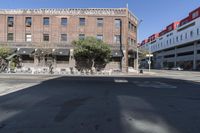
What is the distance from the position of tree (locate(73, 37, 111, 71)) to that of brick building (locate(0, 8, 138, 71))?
4.71 feet

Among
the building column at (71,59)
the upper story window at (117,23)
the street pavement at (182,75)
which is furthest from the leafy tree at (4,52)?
the street pavement at (182,75)

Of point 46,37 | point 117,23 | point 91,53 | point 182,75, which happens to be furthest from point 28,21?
point 182,75

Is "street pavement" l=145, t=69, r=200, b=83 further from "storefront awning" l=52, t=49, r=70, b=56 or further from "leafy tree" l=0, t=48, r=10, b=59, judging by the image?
"leafy tree" l=0, t=48, r=10, b=59

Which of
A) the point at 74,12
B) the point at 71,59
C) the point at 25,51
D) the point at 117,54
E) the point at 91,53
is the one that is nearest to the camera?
the point at 91,53

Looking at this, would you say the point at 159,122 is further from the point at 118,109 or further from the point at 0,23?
the point at 0,23

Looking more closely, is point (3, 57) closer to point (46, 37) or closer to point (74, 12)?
point (46, 37)

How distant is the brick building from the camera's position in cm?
4338

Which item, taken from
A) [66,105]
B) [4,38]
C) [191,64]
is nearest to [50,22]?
[4,38]

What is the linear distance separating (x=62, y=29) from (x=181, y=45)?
2481 inches

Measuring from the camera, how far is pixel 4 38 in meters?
43.5

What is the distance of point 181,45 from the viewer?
95.4 meters

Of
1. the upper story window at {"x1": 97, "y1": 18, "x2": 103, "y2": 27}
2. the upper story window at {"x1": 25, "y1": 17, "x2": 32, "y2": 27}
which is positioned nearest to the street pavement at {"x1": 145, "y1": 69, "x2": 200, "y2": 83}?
the upper story window at {"x1": 97, "y1": 18, "x2": 103, "y2": 27}

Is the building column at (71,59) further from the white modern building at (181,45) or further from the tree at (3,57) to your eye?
the white modern building at (181,45)

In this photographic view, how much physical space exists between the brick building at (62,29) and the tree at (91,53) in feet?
4.71
